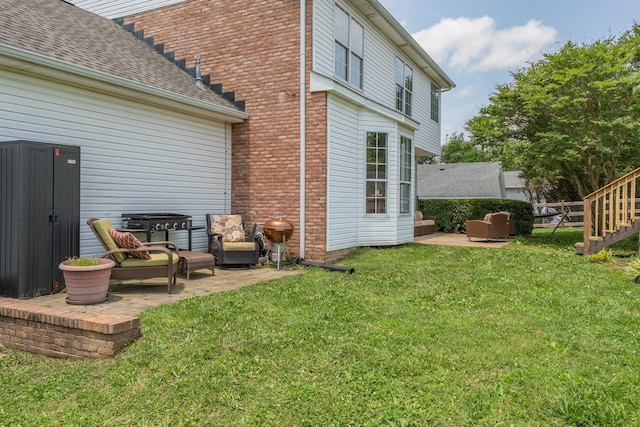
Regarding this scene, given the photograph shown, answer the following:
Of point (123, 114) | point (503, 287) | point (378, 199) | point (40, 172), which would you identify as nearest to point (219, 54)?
point (123, 114)

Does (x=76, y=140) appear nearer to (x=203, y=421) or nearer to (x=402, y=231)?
(x=203, y=421)

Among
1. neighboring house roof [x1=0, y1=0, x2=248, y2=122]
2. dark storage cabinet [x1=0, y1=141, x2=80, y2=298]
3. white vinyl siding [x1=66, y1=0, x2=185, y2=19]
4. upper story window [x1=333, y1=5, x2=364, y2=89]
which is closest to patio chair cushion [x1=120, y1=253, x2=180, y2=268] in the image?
dark storage cabinet [x1=0, y1=141, x2=80, y2=298]

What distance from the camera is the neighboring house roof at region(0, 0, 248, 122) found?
6.00 m

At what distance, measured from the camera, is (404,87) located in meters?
14.6

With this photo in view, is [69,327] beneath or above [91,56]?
beneath

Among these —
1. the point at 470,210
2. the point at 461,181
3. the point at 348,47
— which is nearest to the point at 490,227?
the point at 470,210

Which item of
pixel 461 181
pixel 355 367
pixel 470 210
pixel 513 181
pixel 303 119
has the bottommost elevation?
pixel 355 367

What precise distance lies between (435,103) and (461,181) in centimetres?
1448

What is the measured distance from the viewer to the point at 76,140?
6594 millimetres

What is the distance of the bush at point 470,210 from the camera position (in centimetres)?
1582

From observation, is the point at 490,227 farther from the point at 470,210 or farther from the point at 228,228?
the point at 228,228

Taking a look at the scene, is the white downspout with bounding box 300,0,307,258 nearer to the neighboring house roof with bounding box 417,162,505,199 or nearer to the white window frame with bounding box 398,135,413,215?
the white window frame with bounding box 398,135,413,215

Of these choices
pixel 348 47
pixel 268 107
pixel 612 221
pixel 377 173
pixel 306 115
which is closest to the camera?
pixel 306 115

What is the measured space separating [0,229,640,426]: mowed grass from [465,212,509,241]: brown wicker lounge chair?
756cm
